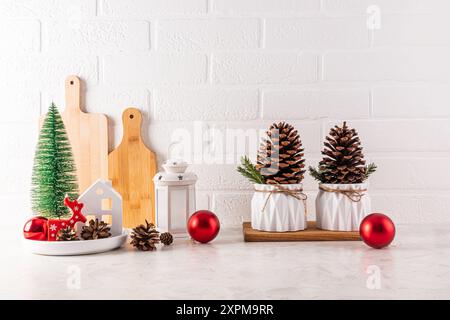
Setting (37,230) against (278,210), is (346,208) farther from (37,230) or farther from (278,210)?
(37,230)

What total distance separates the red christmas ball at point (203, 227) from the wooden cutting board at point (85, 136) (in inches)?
15.9

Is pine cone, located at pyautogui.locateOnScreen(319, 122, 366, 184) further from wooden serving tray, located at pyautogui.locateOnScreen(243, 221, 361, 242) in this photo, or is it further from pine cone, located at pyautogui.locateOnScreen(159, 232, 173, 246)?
pine cone, located at pyautogui.locateOnScreen(159, 232, 173, 246)

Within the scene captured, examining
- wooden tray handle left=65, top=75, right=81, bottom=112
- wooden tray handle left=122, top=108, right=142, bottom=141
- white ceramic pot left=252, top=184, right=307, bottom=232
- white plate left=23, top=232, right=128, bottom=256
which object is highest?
wooden tray handle left=65, top=75, right=81, bottom=112

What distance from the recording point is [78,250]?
46.8 inches

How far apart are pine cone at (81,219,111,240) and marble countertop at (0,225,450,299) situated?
0.16 feet

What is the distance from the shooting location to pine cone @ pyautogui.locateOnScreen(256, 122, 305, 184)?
135 centimetres

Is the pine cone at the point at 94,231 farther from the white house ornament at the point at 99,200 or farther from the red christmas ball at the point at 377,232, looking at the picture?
the red christmas ball at the point at 377,232

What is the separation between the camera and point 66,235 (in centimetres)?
121

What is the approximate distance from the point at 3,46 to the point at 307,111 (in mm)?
892

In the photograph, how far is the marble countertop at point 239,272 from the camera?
2.93 ft

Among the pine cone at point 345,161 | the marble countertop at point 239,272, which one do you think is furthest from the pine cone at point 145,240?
the pine cone at point 345,161

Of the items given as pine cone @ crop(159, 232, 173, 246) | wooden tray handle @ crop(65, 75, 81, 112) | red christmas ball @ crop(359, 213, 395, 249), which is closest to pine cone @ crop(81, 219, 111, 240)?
pine cone @ crop(159, 232, 173, 246)

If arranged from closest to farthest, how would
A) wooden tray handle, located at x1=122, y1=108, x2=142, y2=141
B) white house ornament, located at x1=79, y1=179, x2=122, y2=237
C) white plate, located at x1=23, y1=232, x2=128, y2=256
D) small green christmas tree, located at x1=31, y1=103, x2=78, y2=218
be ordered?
white plate, located at x1=23, y1=232, x2=128, y2=256 < white house ornament, located at x1=79, y1=179, x2=122, y2=237 < small green christmas tree, located at x1=31, y1=103, x2=78, y2=218 < wooden tray handle, located at x1=122, y1=108, x2=142, y2=141

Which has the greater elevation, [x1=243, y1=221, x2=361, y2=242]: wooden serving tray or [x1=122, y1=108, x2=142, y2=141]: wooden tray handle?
[x1=122, y1=108, x2=142, y2=141]: wooden tray handle
